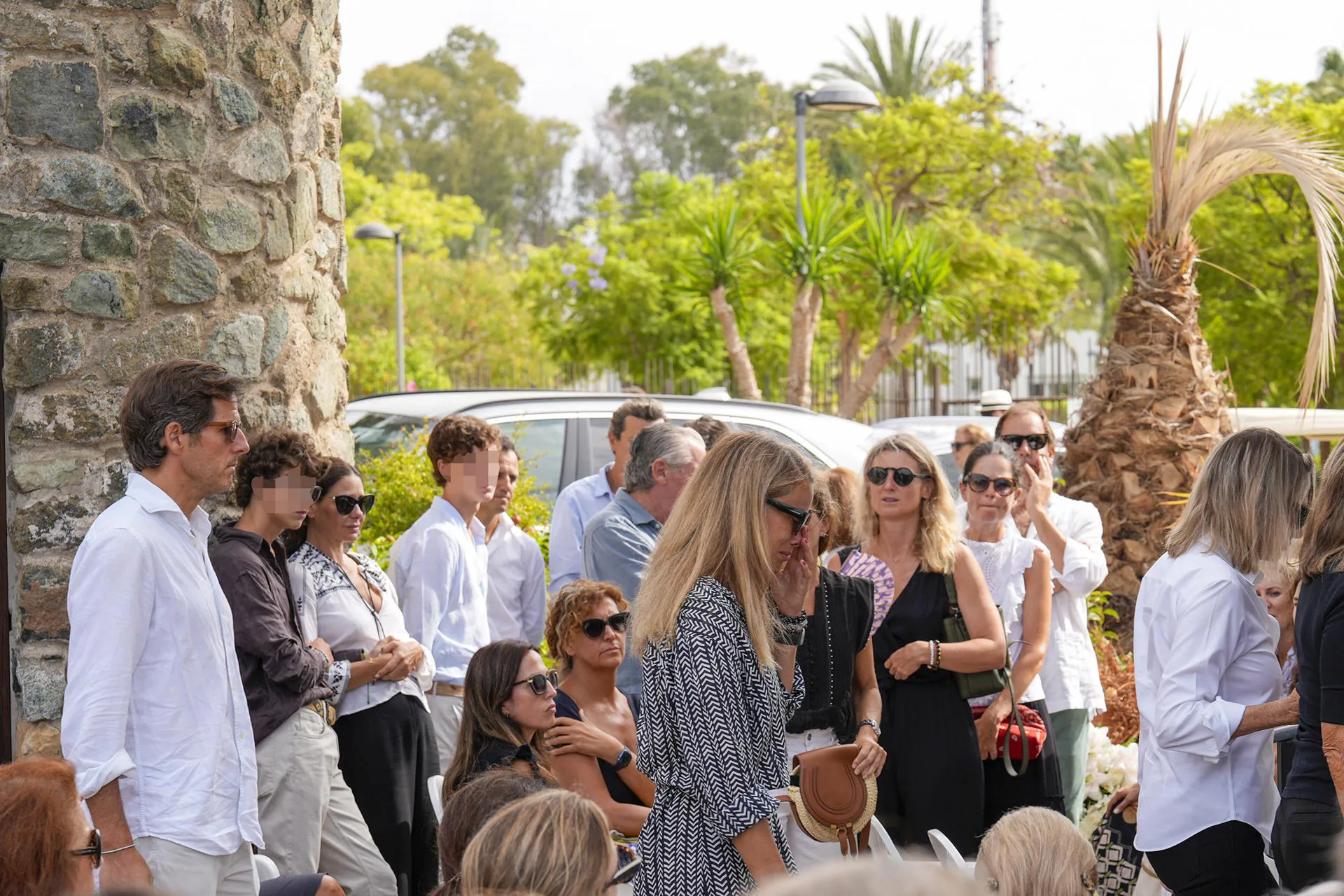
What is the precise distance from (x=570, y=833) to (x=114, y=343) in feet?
9.34

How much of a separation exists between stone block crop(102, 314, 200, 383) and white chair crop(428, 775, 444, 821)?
1691 millimetres

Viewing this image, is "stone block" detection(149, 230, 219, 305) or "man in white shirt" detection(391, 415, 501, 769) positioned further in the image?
"man in white shirt" detection(391, 415, 501, 769)

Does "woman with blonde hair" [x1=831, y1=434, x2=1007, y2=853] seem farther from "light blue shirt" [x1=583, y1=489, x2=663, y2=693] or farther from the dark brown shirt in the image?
the dark brown shirt

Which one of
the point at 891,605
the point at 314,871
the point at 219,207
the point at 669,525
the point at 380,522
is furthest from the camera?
the point at 380,522

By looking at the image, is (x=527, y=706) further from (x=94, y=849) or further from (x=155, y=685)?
(x=94, y=849)

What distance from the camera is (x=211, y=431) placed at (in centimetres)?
320

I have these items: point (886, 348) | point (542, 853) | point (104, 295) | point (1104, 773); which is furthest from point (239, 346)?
point (886, 348)

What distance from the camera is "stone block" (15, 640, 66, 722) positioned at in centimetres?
421

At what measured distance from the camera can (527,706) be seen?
4.04m

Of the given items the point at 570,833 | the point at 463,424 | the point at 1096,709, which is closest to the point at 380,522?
the point at 463,424

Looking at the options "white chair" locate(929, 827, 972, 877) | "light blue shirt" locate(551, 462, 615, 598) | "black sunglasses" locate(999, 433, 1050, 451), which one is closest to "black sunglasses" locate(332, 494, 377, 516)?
"light blue shirt" locate(551, 462, 615, 598)

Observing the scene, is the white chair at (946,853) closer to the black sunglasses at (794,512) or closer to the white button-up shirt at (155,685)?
the black sunglasses at (794,512)

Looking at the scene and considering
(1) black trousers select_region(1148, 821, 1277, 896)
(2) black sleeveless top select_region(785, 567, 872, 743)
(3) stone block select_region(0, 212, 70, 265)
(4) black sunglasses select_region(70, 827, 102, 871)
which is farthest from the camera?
(3) stone block select_region(0, 212, 70, 265)

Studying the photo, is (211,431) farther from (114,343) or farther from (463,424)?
(463,424)
